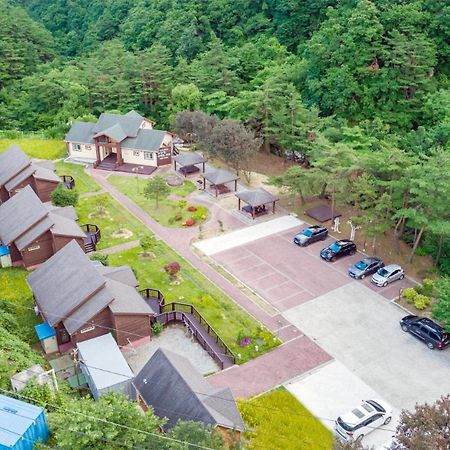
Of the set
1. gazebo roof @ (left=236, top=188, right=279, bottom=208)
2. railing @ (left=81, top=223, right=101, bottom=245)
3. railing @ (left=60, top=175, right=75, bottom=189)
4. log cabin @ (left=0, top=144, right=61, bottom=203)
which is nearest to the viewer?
railing @ (left=81, top=223, right=101, bottom=245)

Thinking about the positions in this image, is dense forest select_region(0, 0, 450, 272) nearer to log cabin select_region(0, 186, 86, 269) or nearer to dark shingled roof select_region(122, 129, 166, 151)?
dark shingled roof select_region(122, 129, 166, 151)

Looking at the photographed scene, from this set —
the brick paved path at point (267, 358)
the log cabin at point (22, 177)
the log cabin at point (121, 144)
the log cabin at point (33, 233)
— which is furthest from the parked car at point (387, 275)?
the log cabin at point (22, 177)

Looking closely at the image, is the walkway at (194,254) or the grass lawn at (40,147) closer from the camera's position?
the walkway at (194,254)

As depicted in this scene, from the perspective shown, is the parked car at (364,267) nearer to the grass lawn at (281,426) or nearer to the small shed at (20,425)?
the grass lawn at (281,426)

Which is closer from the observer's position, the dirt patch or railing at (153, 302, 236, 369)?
railing at (153, 302, 236, 369)

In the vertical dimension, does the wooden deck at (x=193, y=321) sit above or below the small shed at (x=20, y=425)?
below

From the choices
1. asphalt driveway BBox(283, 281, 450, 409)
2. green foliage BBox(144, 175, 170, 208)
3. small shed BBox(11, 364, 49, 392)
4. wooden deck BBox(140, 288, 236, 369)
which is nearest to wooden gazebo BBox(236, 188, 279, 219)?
green foliage BBox(144, 175, 170, 208)
